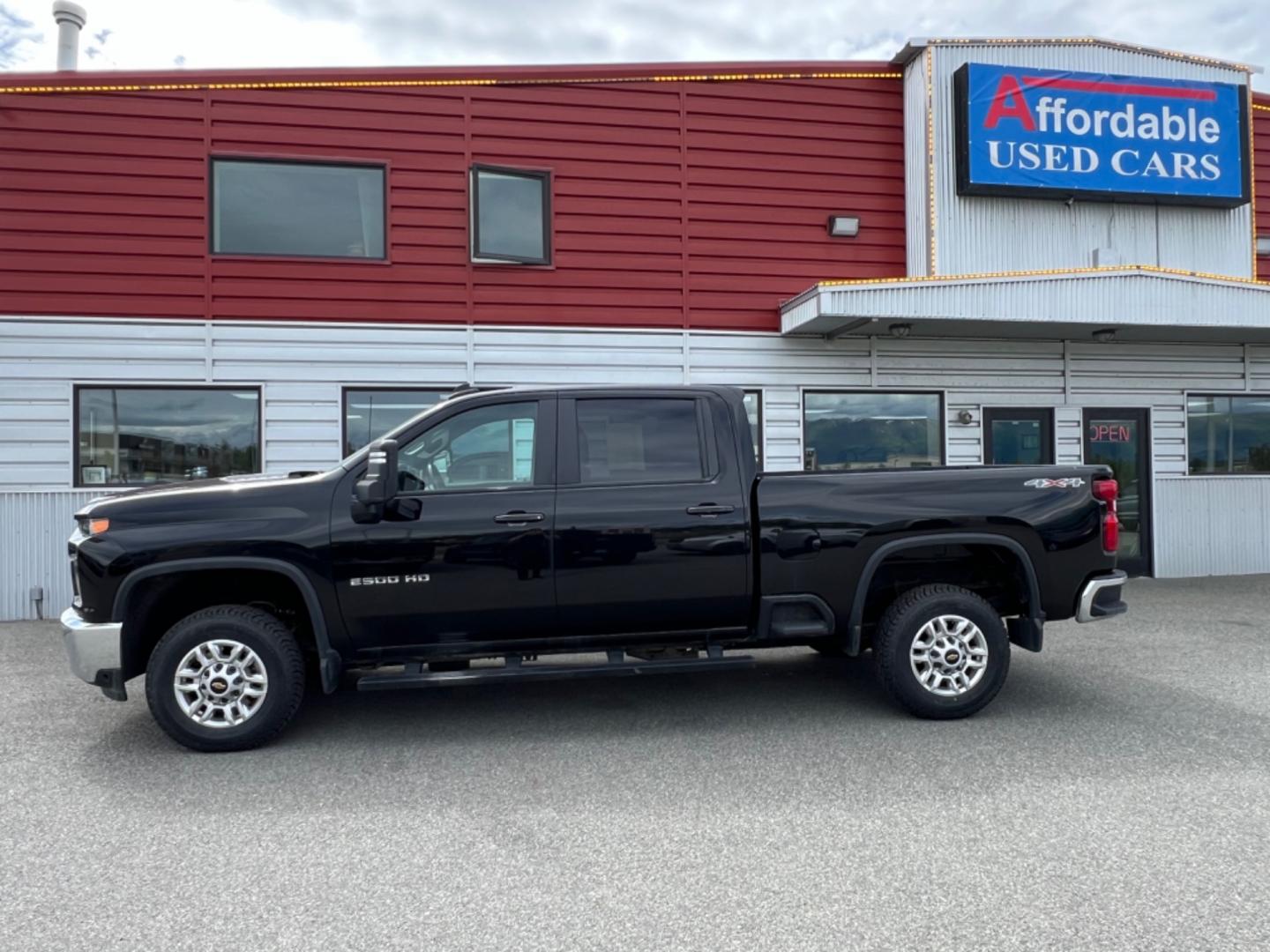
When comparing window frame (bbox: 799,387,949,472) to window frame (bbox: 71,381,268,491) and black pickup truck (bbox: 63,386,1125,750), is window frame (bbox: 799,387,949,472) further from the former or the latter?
window frame (bbox: 71,381,268,491)

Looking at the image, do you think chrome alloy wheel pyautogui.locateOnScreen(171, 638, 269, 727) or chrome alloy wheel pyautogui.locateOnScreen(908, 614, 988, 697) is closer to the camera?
chrome alloy wheel pyautogui.locateOnScreen(171, 638, 269, 727)

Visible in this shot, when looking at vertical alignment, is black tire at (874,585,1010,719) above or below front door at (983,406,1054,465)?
below

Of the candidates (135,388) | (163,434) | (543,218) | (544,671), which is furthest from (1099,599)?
(135,388)

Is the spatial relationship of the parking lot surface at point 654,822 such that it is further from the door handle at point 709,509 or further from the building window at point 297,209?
the building window at point 297,209

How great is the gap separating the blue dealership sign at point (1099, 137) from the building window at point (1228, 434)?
2528mm

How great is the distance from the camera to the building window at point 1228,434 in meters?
11.4

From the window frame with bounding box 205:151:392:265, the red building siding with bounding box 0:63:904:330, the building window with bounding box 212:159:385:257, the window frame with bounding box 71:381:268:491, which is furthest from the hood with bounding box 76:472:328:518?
the building window with bounding box 212:159:385:257

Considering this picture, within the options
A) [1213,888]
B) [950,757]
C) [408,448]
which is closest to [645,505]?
[408,448]

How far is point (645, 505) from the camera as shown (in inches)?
194

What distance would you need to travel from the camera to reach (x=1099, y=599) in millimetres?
5219

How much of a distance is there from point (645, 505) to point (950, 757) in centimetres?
204

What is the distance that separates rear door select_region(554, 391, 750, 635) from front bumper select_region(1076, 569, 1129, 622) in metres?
2.04

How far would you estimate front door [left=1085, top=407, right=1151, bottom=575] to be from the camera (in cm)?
1112

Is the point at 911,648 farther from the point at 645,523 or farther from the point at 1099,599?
the point at 645,523
